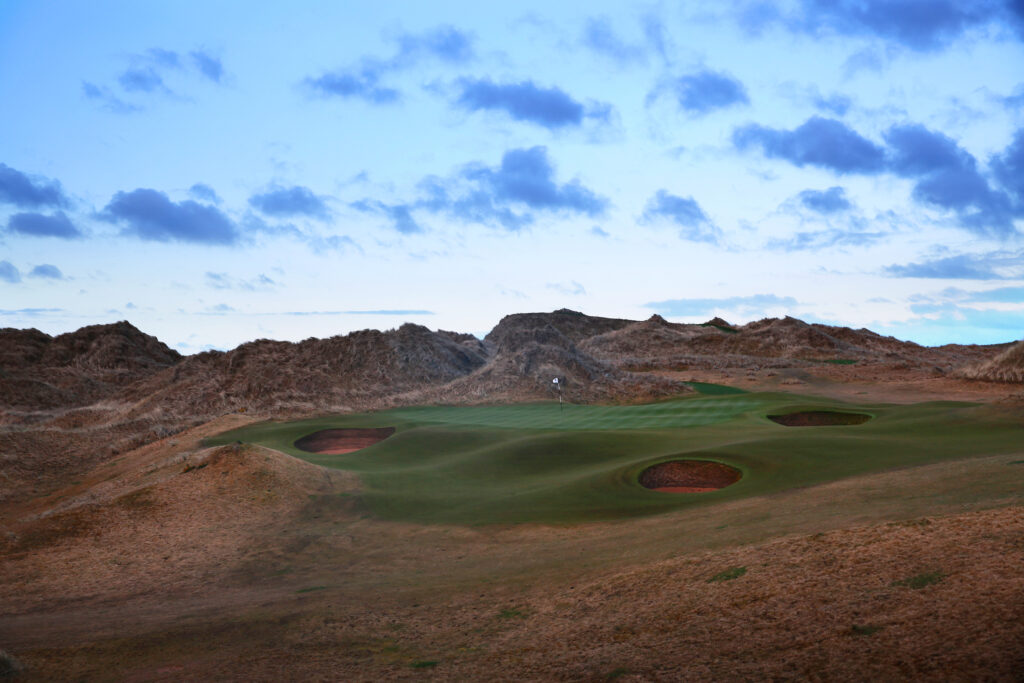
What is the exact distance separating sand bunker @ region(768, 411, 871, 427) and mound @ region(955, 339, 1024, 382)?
1430cm

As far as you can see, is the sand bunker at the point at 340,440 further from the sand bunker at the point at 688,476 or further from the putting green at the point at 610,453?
the sand bunker at the point at 688,476

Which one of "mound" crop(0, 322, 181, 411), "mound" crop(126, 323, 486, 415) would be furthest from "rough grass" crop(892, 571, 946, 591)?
"mound" crop(0, 322, 181, 411)

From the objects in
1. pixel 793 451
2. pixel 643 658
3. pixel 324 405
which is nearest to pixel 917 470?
pixel 793 451

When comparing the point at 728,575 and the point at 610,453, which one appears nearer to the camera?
the point at 728,575

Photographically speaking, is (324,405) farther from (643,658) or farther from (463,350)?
(643,658)

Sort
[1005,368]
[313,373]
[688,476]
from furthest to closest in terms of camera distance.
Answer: [313,373] < [1005,368] < [688,476]

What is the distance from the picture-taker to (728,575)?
9.23 m

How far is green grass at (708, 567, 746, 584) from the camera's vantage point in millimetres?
9109

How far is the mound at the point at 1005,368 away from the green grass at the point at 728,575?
37.3 metres

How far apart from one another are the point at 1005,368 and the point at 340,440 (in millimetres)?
36516

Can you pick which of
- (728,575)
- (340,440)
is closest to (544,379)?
(340,440)

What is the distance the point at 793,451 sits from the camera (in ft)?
66.5

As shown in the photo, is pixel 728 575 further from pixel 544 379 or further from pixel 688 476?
pixel 544 379

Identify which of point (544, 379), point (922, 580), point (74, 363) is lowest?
point (922, 580)
